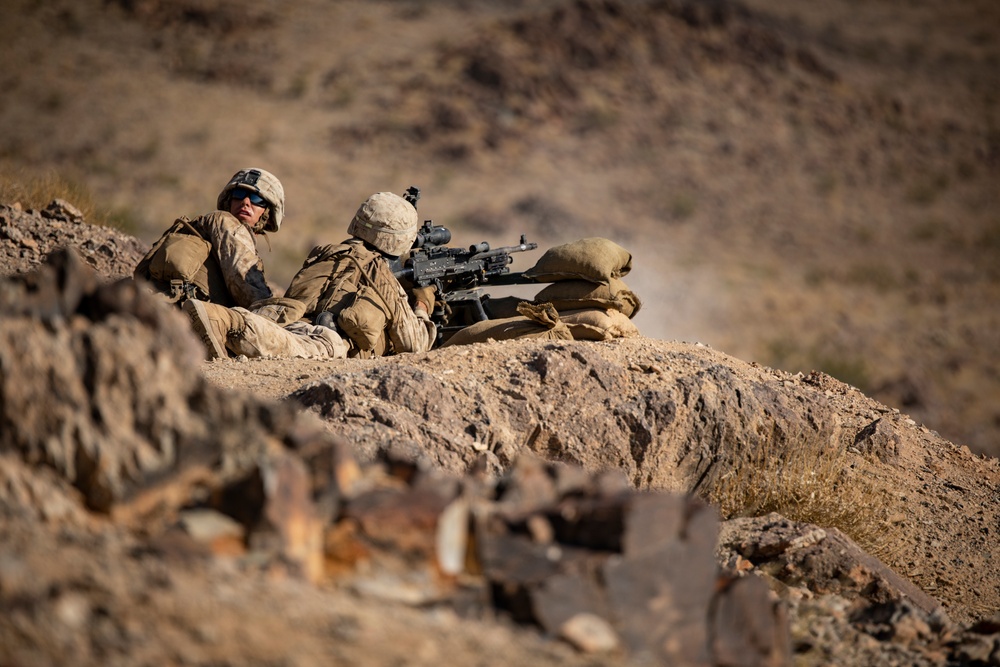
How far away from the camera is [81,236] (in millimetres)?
8406

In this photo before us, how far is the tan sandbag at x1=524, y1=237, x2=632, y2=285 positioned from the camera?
6.96 meters

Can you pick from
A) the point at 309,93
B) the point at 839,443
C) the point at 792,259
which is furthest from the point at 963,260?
the point at 839,443

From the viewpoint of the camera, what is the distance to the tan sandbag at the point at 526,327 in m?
6.61

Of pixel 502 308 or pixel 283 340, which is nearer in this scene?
pixel 283 340

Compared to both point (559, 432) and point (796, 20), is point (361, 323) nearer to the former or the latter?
point (559, 432)

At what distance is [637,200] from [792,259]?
14.6ft

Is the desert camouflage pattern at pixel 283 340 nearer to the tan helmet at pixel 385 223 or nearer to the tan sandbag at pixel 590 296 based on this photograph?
the tan helmet at pixel 385 223

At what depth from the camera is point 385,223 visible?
730 cm

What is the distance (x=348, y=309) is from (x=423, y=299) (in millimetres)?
1048

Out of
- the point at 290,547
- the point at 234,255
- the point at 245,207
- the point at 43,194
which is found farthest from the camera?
the point at 43,194

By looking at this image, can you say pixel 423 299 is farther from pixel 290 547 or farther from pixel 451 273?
pixel 290 547

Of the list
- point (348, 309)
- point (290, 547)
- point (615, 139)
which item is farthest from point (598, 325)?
point (615, 139)

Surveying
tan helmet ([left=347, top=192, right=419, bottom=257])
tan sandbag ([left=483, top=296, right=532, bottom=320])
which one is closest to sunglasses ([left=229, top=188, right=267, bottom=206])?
tan helmet ([left=347, top=192, right=419, bottom=257])

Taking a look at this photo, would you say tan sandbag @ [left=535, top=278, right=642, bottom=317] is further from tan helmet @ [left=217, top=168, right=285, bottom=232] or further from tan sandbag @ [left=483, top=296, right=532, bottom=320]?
tan helmet @ [left=217, top=168, right=285, bottom=232]
